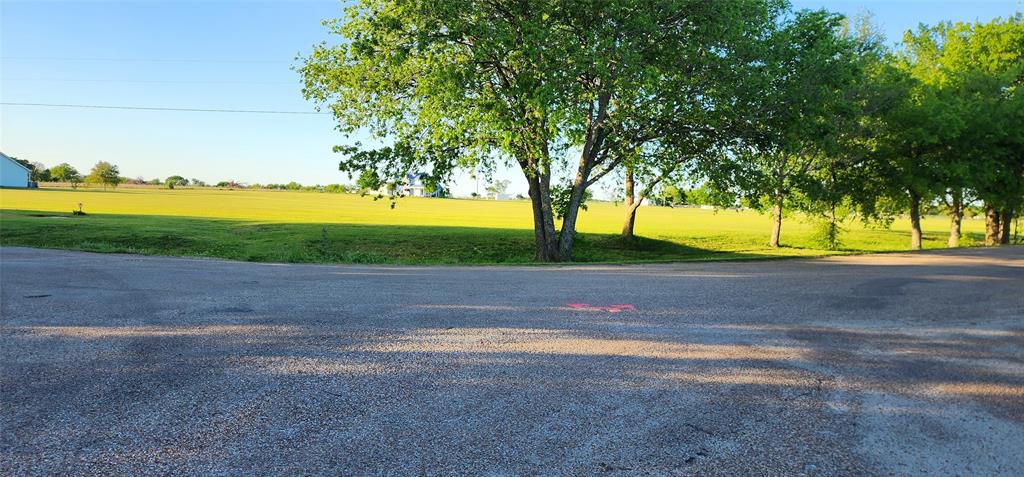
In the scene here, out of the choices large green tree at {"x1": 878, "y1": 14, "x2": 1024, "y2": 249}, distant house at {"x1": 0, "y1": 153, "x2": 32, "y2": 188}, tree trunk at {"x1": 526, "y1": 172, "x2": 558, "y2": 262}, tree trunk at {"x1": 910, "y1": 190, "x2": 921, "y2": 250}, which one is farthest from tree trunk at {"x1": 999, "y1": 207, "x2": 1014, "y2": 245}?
distant house at {"x1": 0, "y1": 153, "x2": 32, "y2": 188}

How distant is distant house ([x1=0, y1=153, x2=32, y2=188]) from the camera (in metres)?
77.4

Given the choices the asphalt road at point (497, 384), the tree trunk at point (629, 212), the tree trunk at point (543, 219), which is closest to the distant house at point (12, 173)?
the tree trunk at point (629, 212)

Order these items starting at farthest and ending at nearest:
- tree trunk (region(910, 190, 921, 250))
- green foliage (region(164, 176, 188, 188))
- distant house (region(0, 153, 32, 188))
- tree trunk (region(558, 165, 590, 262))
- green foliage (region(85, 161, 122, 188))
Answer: green foliage (region(164, 176, 188, 188)), green foliage (region(85, 161, 122, 188)), distant house (region(0, 153, 32, 188)), tree trunk (region(910, 190, 921, 250)), tree trunk (region(558, 165, 590, 262))

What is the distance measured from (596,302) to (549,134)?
1068 cm

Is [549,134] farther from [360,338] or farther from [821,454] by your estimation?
[821,454]

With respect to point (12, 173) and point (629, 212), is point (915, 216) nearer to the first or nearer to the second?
point (629, 212)

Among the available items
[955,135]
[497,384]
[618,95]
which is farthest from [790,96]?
[497,384]

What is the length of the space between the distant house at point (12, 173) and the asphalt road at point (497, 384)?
9260 centimetres

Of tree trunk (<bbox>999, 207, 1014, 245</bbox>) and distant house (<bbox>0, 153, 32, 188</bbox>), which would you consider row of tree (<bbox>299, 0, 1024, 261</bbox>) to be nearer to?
tree trunk (<bbox>999, 207, 1014, 245</bbox>)

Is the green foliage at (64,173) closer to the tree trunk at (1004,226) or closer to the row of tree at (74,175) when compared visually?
the row of tree at (74,175)

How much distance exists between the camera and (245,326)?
21.6 ft

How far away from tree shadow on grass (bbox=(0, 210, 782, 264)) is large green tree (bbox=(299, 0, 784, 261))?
430 centimetres

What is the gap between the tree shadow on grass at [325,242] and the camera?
69.5 ft

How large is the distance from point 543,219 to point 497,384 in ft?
60.0
